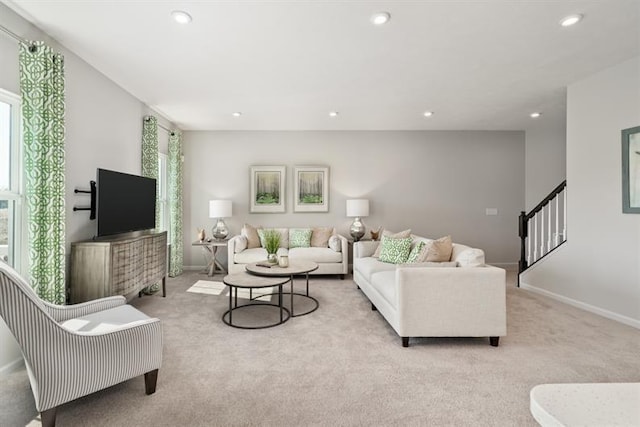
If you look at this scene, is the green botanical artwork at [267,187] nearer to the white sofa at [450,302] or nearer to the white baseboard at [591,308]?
the white sofa at [450,302]

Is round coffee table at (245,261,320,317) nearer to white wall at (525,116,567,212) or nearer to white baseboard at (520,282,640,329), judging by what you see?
white baseboard at (520,282,640,329)

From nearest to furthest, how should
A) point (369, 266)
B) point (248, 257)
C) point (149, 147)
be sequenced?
point (369, 266)
point (149, 147)
point (248, 257)

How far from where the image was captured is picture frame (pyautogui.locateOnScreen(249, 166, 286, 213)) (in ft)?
20.4

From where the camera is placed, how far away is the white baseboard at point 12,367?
7.79 feet

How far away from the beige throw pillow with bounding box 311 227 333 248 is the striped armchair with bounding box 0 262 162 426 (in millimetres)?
3857

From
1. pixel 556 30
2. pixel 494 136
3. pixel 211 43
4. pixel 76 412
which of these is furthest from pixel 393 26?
pixel 494 136

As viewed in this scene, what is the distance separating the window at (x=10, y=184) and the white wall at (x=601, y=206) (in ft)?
18.7

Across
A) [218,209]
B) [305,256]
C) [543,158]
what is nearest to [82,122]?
[218,209]

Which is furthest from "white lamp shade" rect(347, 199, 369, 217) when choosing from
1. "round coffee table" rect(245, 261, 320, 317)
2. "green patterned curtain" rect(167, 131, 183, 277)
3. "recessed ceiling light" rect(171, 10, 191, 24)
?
"recessed ceiling light" rect(171, 10, 191, 24)

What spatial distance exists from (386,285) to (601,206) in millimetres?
2710

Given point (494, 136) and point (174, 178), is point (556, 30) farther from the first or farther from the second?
point (174, 178)

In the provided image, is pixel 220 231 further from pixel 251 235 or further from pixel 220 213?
pixel 251 235

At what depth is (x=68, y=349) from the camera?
5.67 feet

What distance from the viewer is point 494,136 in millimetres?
6395
